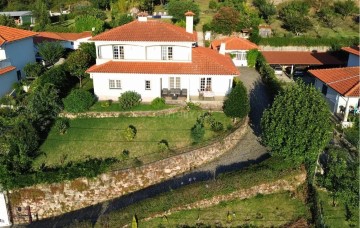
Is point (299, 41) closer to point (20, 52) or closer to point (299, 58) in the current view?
point (299, 58)

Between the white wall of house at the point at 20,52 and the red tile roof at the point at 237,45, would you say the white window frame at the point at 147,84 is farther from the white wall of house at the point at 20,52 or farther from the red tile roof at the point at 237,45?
the red tile roof at the point at 237,45

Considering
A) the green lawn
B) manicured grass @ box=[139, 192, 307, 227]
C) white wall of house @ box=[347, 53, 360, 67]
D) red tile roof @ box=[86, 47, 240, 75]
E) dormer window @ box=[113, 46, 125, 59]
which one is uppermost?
dormer window @ box=[113, 46, 125, 59]

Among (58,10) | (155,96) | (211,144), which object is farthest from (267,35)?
(58,10)

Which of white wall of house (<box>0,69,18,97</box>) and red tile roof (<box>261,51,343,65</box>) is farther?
red tile roof (<box>261,51,343,65</box>)

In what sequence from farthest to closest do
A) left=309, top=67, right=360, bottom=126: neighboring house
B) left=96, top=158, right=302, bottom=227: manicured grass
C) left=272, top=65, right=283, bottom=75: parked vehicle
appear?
1. left=272, top=65, right=283, bottom=75: parked vehicle
2. left=309, top=67, right=360, bottom=126: neighboring house
3. left=96, top=158, right=302, bottom=227: manicured grass

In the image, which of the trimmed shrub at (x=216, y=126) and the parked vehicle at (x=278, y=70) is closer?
the trimmed shrub at (x=216, y=126)

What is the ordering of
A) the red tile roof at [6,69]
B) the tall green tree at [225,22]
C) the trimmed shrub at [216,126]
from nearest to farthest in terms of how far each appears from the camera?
the trimmed shrub at [216,126] → the red tile roof at [6,69] → the tall green tree at [225,22]

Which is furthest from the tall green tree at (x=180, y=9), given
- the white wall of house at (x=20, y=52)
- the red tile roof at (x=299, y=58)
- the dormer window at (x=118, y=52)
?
the dormer window at (x=118, y=52)

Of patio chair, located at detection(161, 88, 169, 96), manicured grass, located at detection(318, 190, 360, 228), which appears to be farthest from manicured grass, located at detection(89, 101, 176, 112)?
manicured grass, located at detection(318, 190, 360, 228)

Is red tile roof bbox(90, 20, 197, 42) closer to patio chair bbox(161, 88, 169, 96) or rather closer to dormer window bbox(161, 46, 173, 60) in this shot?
dormer window bbox(161, 46, 173, 60)
